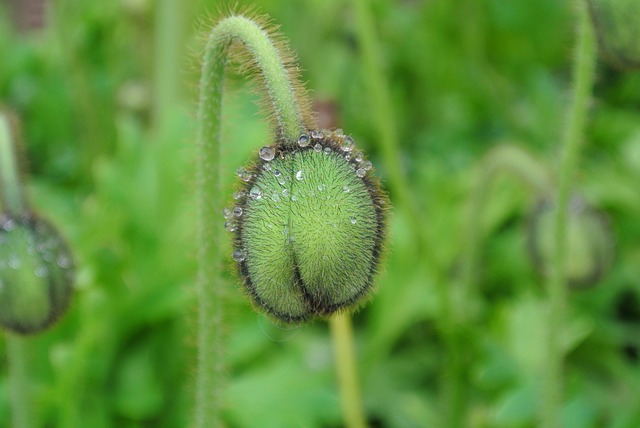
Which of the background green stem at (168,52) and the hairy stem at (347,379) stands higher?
the background green stem at (168,52)

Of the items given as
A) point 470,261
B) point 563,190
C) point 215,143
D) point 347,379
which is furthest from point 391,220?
point 215,143

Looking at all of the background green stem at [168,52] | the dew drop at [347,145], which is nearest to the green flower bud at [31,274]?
the dew drop at [347,145]

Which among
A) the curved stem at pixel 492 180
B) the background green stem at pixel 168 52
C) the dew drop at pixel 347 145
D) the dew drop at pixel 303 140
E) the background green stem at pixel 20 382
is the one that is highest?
the background green stem at pixel 168 52

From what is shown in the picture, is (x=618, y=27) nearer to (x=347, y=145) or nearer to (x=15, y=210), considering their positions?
(x=347, y=145)

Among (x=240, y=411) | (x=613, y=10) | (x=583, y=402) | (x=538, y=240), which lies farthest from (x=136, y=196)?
(x=613, y=10)

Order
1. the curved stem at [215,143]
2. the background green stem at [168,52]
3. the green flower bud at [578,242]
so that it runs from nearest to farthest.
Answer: the curved stem at [215,143], the green flower bud at [578,242], the background green stem at [168,52]

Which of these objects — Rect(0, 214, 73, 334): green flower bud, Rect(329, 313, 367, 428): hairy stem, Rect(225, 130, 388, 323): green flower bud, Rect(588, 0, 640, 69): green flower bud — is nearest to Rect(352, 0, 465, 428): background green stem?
Rect(329, 313, 367, 428): hairy stem

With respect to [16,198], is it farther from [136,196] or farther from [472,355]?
[472,355]

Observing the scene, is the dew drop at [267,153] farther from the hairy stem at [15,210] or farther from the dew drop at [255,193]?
the hairy stem at [15,210]
